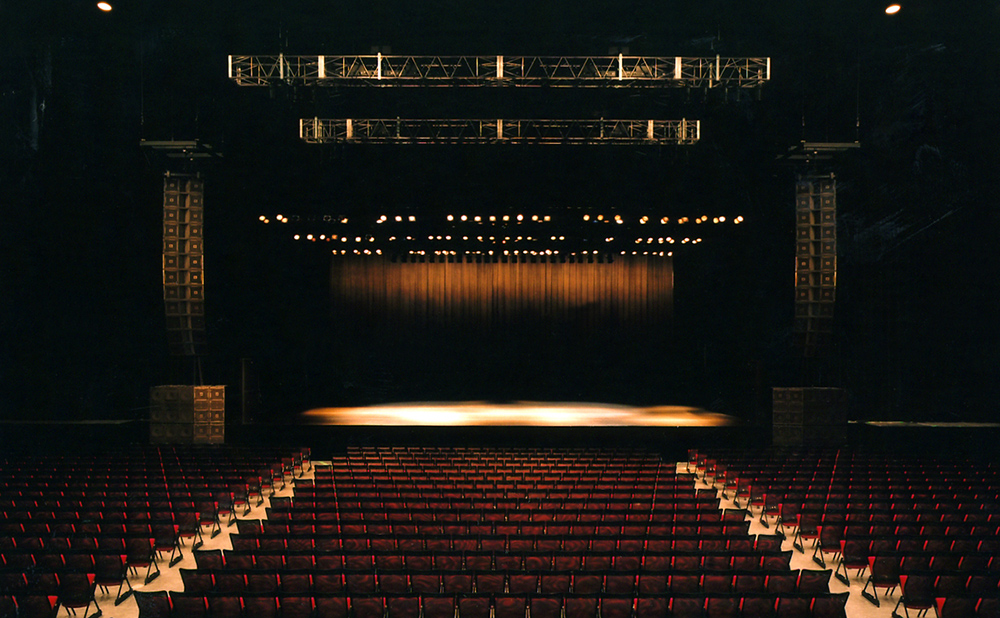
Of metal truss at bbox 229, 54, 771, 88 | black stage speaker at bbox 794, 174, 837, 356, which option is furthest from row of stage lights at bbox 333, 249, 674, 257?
metal truss at bbox 229, 54, 771, 88

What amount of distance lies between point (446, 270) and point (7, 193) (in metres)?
12.6

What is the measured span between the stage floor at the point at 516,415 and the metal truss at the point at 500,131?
7.20 metres

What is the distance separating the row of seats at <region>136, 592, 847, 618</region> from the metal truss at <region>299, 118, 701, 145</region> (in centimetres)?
1166

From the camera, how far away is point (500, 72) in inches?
524

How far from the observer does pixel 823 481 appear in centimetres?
1118

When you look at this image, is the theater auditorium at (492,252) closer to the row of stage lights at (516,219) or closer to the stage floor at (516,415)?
the row of stage lights at (516,219)

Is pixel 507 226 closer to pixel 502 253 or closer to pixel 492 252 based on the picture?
pixel 492 252

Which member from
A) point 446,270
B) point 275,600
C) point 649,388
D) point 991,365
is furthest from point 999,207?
point 275,600

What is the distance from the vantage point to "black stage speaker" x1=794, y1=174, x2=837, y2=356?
16.5 meters

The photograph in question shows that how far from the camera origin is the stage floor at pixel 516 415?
19734mm

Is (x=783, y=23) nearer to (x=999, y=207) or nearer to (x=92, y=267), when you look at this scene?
(x=999, y=207)

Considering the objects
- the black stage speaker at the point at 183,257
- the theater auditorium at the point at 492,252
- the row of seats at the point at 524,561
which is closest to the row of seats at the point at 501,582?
the row of seats at the point at 524,561

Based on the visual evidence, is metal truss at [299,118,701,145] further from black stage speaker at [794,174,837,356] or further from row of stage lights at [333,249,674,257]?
row of stage lights at [333,249,674,257]

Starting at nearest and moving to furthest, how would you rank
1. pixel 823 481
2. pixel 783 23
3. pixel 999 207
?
pixel 823 481, pixel 783 23, pixel 999 207
